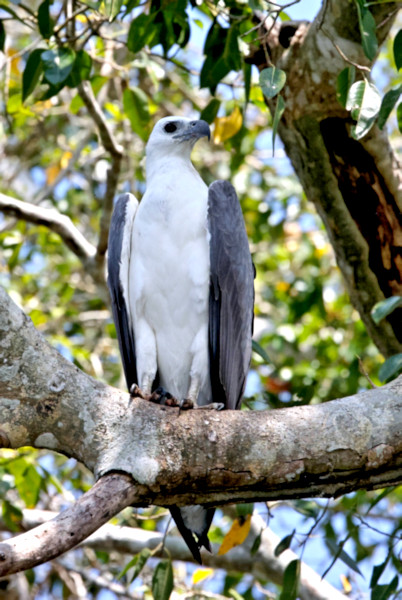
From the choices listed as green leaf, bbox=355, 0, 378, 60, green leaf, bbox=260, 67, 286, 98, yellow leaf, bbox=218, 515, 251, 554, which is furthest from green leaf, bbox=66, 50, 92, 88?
yellow leaf, bbox=218, 515, 251, 554

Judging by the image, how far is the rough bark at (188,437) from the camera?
9.73 feet

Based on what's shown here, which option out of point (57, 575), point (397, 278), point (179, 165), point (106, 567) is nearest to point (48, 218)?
point (179, 165)

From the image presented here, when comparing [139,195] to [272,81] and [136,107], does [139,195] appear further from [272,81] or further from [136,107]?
[272,81]

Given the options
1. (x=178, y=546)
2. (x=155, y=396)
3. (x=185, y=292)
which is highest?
(x=185, y=292)

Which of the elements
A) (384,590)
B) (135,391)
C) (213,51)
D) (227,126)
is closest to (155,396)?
(135,391)

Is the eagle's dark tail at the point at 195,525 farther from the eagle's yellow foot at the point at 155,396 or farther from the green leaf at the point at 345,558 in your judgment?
the green leaf at the point at 345,558

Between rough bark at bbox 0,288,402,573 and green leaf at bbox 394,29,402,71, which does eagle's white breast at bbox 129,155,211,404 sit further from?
green leaf at bbox 394,29,402,71

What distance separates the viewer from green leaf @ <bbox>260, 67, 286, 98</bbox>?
3131 millimetres

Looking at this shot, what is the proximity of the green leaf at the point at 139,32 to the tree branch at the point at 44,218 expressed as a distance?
1.64 metres

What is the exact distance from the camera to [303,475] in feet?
10.1

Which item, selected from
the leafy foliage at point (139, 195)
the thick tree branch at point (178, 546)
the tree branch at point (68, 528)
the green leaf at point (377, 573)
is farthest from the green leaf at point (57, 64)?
the green leaf at point (377, 573)

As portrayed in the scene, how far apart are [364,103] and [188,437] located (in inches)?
62.6

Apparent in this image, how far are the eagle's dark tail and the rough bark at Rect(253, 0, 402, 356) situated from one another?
5.30ft

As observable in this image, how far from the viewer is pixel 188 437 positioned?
3098 mm
